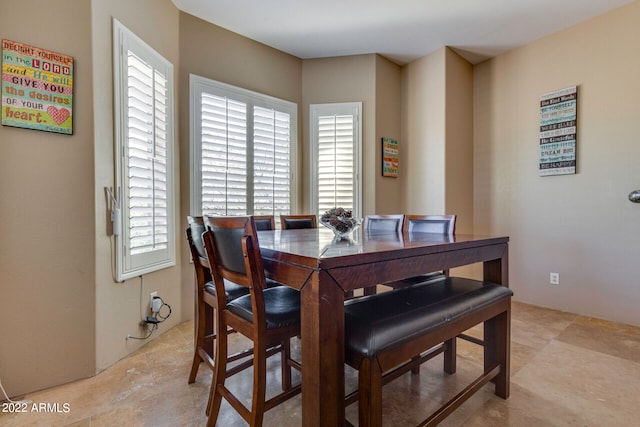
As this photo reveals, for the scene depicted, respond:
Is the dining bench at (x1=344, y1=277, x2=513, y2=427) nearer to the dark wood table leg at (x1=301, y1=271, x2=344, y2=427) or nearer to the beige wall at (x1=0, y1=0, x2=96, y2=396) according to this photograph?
the dark wood table leg at (x1=301, y1=271, x2=344, y2=427)

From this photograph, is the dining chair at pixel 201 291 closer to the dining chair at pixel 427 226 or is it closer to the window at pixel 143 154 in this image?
the window at pixel 143 154

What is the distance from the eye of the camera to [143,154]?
7.42 ft

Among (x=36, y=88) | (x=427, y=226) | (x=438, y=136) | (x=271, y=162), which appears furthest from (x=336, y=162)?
(x=36, y=88)

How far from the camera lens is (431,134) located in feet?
11.5

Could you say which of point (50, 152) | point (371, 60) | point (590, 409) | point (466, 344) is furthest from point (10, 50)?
point (590, 409)

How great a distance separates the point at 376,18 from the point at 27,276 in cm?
330

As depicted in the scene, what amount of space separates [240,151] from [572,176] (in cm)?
334

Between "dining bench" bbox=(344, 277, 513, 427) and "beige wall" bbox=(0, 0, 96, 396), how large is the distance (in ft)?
5.52

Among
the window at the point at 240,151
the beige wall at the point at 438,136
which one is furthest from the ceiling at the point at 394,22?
the window at the point at 240,151

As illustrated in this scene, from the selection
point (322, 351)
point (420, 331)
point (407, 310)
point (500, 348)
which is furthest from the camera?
point (500, 348)

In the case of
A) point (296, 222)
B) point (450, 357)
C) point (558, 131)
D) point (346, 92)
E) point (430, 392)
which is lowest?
point (430, 392)

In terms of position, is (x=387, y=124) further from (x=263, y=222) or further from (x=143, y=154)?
(x=143, y=154)

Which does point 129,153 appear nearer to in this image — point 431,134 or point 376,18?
point 376,18

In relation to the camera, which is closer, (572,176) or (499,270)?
(499,270)
